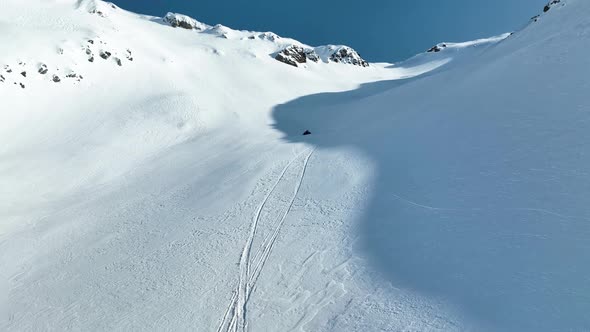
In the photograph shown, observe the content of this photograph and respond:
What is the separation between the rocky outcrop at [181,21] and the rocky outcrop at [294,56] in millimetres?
17080

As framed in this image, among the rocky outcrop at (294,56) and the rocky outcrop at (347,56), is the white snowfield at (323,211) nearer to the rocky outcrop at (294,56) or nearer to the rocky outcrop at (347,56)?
the rocky outcrop at (294,56)

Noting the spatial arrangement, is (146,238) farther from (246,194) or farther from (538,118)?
(538,118)

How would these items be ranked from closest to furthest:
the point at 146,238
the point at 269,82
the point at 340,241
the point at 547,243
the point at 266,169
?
the point at 547,243 → the point at 340,241 → the point at 146,238 → the point at 266,169 → the point at 269,82

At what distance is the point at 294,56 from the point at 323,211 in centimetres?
5231

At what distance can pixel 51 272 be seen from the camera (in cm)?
1088

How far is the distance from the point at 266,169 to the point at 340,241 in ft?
A: 24.3

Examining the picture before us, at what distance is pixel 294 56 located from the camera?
61062 millimetres

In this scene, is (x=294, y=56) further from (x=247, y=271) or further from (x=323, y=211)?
(x=247, y=271)

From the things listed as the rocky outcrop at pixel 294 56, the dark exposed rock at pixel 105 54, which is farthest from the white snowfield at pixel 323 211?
the rocky outcrop at pixel 294 56

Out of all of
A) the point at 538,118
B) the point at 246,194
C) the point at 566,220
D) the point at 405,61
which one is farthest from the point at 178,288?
the point at 405,61

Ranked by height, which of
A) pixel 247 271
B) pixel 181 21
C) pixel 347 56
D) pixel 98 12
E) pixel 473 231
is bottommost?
pixel 247 271

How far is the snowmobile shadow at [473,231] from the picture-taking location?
7.25m

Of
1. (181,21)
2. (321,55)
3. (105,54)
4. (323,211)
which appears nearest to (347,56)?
(321,55)

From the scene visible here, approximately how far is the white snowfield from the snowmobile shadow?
46 mm
